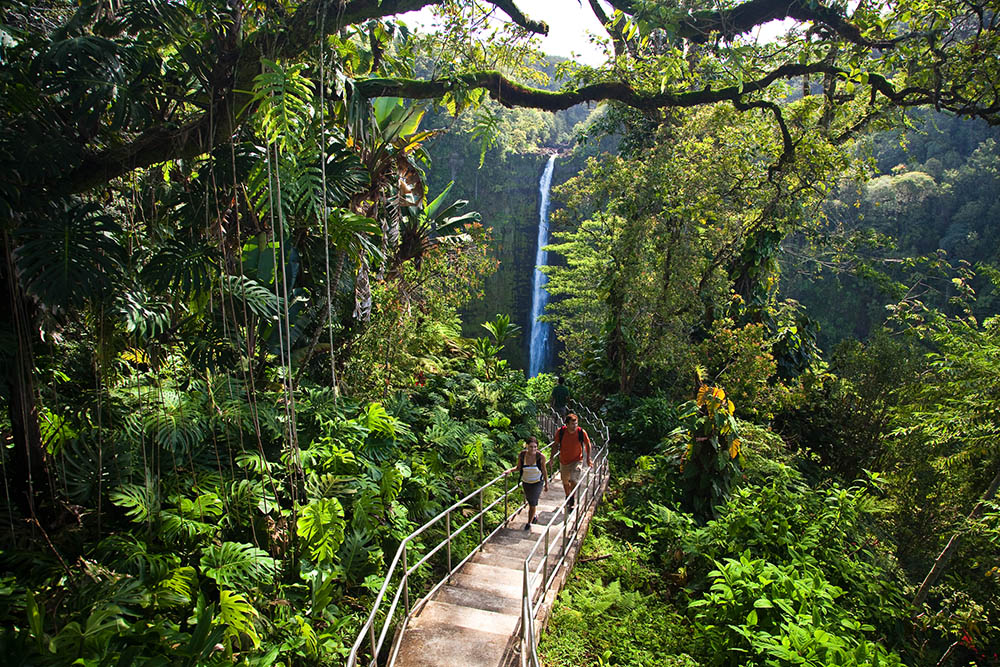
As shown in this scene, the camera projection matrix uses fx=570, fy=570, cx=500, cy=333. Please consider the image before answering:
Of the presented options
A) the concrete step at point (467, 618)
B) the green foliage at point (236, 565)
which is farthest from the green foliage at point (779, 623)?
the green foliage at point (236, 565)

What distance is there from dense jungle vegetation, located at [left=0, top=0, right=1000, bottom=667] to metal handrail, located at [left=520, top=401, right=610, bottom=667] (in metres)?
0.41

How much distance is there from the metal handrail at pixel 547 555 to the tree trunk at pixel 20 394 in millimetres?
2838

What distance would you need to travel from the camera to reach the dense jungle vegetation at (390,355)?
3.17 m

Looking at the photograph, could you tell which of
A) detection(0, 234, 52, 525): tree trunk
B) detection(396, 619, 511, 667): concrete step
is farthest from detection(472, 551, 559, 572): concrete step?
detection(0, 234, 52, 525): tree trunk

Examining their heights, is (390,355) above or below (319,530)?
above

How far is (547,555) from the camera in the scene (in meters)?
4.66

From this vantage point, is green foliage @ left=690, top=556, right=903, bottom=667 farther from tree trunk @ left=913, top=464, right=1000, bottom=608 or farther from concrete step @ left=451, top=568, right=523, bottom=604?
tree trunk @ left=913, top=464, right=1000, bottom=608

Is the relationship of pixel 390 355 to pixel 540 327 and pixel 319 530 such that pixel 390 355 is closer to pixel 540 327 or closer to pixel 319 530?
pixel 319 530

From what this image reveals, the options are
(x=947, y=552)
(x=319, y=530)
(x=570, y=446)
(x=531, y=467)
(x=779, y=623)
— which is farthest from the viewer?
(x=570, y=446)

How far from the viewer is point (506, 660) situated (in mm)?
3672

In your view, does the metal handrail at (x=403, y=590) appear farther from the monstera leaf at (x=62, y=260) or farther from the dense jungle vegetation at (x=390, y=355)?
the monstera leaf at (x=62, y=260)

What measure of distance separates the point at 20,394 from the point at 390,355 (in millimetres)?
4715

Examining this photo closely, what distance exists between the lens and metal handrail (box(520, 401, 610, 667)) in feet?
10.8

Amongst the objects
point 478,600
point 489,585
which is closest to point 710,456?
point 489,585
